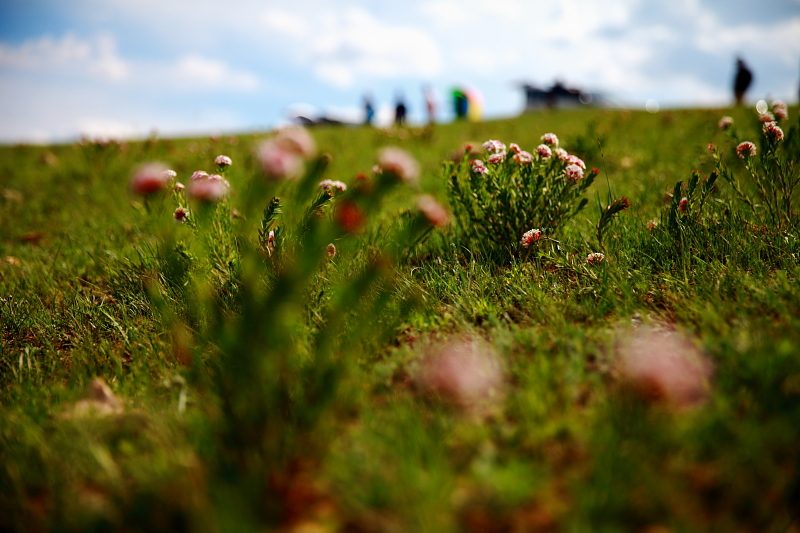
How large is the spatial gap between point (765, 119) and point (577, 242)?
126 centimetres

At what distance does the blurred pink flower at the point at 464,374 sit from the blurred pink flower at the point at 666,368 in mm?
421

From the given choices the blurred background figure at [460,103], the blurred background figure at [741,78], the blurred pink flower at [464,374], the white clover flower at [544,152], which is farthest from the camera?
the blurred background figure at [460,103]

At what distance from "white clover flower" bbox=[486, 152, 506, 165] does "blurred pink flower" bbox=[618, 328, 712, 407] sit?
3.87 feet

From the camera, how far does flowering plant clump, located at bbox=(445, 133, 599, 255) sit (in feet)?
7.70

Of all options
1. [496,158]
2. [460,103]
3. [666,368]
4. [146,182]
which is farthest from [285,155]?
[460,103]

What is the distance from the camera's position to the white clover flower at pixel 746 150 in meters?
2.26

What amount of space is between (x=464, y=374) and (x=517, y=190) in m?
1.42

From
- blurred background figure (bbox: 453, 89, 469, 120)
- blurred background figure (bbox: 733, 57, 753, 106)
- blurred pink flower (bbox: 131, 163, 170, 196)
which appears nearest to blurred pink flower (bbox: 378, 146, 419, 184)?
blurred pink flower (bbox: 131, 163, 170, 196)

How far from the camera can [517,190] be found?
2459 mm

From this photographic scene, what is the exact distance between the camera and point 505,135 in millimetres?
8328

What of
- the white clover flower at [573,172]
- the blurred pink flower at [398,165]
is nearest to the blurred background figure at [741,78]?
the white clover flower at [573,172]

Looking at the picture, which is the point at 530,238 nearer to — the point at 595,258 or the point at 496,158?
the point at 595,258

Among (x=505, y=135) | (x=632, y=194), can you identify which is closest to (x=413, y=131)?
(x=505, y=135)

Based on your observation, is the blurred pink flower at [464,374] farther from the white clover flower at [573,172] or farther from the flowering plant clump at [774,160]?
the flowering plant clump at [774,160]
